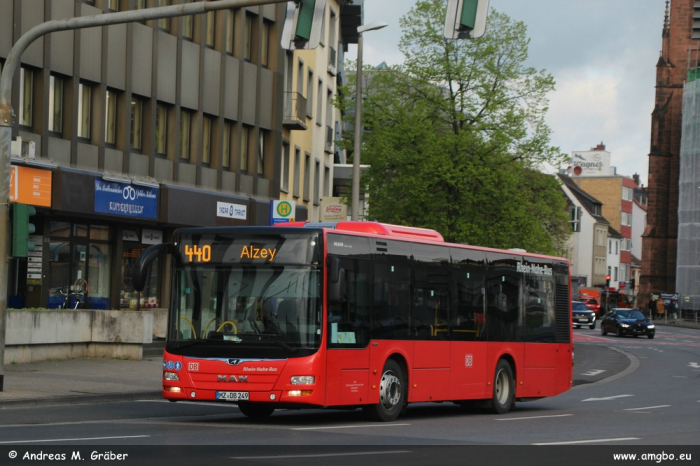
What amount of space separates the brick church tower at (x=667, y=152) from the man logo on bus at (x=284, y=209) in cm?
7883

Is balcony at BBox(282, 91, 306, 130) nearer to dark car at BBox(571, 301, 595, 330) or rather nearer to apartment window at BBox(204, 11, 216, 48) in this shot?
apartment window at BBox(204, 11, 216, 48)

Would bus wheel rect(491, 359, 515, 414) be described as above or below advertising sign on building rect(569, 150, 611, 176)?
below

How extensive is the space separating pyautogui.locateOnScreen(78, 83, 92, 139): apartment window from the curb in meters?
12.7

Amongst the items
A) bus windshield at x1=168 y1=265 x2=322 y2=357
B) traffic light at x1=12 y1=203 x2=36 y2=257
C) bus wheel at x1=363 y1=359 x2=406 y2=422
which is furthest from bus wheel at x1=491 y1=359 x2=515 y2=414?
traffic light at x1=12 y1=203 x2=36 y2=257

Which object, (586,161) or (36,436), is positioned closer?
(36,436)

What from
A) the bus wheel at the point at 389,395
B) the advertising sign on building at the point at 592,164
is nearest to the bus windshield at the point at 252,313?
the bus wheel at the point at 389,395

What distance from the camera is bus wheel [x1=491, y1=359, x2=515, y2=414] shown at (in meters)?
19.2

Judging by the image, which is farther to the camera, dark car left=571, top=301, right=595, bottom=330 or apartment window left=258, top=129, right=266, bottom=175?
dark car left=571, top=301, right=595, bottom=330

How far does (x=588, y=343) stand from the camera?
5197 centimetres

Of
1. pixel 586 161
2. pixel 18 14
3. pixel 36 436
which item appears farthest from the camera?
pixel 586 161

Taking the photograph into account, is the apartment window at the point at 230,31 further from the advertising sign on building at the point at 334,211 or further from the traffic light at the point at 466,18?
the traffic light at the point at 466,18

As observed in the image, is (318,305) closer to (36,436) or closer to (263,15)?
(36,436)
